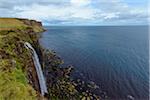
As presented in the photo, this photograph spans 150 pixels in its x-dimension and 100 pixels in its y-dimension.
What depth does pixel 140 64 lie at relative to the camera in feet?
211

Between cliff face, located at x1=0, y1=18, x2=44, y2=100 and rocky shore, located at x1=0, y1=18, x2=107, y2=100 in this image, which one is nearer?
cliff face, located at x1=0, y1=18, x2=44, y2=100

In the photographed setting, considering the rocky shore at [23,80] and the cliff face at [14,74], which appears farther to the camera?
the rocky shore at [23,80]

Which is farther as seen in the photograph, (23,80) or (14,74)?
(14,74)

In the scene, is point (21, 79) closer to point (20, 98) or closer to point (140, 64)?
point (20, 98)

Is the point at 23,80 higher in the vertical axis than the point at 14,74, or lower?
lower

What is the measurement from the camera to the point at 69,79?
2010 inches

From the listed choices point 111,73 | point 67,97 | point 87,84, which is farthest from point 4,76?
point 111,73

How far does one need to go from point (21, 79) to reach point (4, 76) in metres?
1.36

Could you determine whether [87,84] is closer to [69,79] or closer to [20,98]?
[69,79]

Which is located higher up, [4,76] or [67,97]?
[4,76]

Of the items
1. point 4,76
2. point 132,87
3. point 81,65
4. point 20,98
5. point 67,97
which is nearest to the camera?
point 20,98

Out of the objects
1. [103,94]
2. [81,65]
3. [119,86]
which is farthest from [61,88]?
[81,65]

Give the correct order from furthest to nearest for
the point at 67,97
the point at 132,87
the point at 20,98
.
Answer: the point at 132,87, the point at 67,97, the point at 20,98

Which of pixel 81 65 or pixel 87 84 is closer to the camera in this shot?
pixel 87 84
